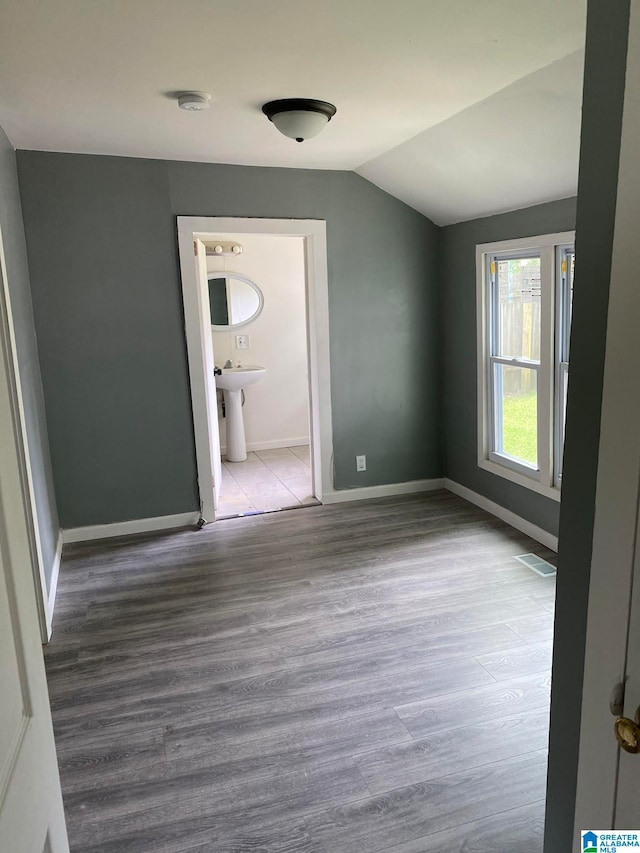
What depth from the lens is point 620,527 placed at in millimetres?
994

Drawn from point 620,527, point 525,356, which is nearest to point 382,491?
point 525,356

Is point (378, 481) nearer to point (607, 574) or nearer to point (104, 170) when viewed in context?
point (104, 170)

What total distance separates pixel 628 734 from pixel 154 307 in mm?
3666

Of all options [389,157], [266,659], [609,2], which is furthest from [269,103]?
[266,659]

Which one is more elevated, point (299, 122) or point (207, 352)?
point (299, 122)

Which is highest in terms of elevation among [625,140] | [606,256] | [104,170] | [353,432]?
[104,170]

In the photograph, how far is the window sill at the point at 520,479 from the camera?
3691 mm

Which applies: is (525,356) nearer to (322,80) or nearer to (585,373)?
(322,80)

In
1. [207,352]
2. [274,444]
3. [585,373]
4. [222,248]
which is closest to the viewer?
[585,373]

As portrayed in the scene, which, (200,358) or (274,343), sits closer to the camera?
(200,358)

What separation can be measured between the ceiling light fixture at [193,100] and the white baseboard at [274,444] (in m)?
3.90

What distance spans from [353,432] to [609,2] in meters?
3.72

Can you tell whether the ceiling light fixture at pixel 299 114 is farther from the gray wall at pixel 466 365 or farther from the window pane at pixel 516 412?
the window pane at pixel 516 412

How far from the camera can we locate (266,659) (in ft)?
9.03
